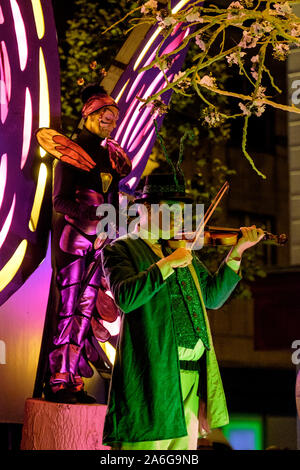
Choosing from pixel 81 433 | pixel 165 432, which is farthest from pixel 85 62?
pixel 165 432

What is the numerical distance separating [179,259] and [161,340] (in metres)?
0.42

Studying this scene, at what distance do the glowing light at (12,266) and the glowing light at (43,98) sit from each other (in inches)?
26.3

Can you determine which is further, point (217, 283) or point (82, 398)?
point (82, 398)

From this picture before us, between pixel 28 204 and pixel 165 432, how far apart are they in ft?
7.11

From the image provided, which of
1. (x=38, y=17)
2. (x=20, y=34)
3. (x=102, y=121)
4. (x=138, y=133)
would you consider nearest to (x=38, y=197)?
(x=102, y=121)

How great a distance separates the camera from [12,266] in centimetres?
567

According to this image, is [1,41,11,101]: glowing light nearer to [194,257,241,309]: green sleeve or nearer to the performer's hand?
[194,257,241,309]: green sleeve

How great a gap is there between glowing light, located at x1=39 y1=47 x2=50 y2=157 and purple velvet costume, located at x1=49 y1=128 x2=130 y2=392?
34 centimetres

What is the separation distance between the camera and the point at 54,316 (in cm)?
587

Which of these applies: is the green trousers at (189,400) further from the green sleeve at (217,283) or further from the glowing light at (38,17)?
the glowing light at (38,17)

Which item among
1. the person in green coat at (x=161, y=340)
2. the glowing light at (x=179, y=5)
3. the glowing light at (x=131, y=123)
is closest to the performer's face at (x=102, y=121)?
the glowing light at (x=131, y=123)

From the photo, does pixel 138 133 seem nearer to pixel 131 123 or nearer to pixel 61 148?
pixel 131 123
